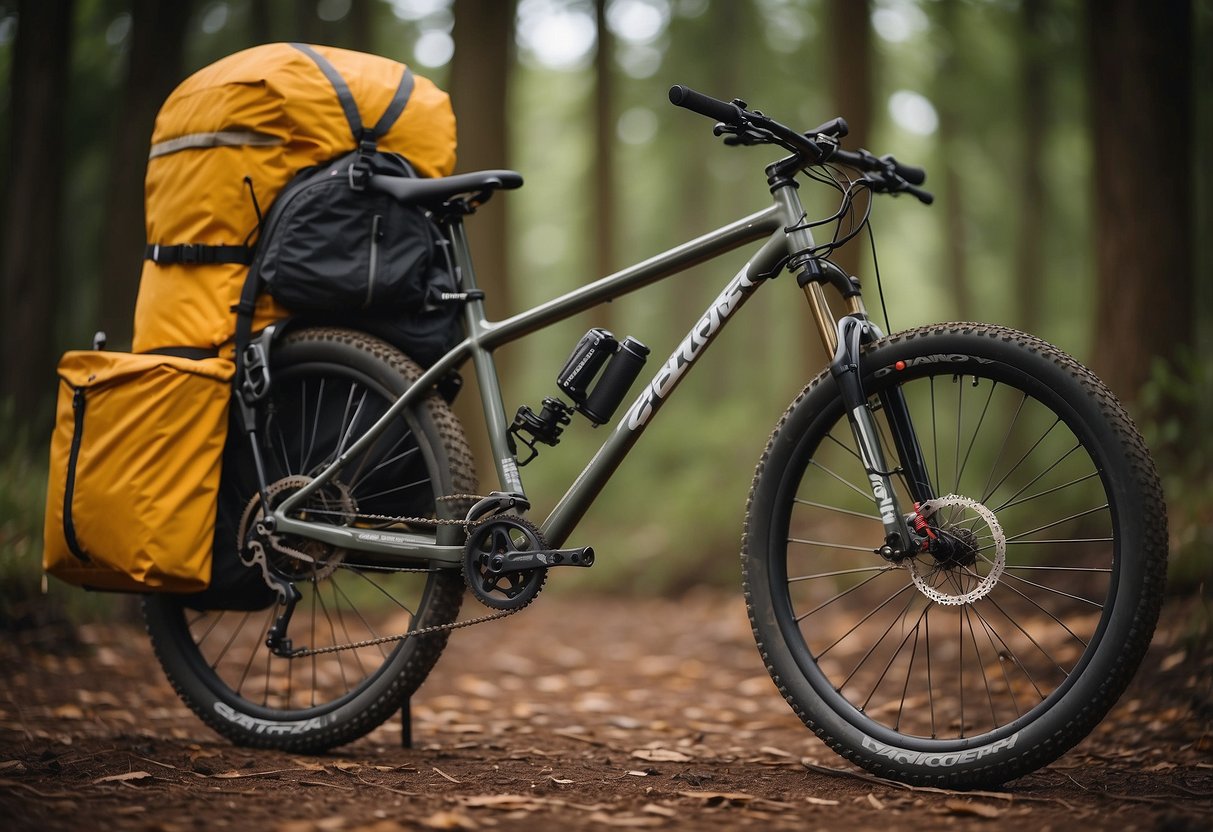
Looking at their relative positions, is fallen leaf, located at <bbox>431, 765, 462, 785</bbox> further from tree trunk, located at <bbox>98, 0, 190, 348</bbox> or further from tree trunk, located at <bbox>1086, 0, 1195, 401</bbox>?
tree trunk, located at <bbox>98, 0, 190, 348</bbox>

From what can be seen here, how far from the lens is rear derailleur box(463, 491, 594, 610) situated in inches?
106

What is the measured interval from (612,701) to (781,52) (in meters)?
11.4

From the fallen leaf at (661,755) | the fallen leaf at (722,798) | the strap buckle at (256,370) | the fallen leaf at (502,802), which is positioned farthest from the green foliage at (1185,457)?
the strap buckle at (256,370)

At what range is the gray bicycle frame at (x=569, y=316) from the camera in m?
2.66

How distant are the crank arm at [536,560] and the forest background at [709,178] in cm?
268

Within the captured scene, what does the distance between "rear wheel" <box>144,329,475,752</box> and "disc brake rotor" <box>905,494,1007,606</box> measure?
1260 millimetres

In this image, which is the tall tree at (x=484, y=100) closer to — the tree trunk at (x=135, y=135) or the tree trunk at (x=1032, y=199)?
the tree trunk at (x=135, y=135)

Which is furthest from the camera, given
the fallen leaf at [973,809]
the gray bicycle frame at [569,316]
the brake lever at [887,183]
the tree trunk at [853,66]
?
the tree trunk at [853,66]

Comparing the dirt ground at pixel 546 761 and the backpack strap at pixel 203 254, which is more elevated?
the backpack strap at pixel 203 254

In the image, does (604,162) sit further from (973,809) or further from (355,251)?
(973,809)

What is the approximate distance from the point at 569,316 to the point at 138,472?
132 cm

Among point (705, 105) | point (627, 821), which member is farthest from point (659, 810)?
point (705, 105)

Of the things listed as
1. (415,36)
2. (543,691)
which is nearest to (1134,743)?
(543,691)

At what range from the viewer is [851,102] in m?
7.41
